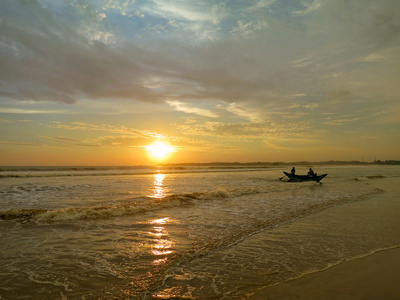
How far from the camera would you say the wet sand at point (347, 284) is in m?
4.53

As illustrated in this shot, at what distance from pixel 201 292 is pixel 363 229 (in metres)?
7.73

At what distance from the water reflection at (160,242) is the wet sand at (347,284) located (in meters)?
3.04

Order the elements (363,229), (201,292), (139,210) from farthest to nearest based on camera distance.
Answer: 1. (139,210)
2. (363,229)
3. (201,292)

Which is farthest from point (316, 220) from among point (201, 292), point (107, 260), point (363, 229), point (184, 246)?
point (107, 260)

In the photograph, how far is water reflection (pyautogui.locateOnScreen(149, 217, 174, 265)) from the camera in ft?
22.5

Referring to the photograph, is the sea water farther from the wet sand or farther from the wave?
the wet sand

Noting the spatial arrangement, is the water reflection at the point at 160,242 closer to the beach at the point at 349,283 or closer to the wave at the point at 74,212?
the beach at the point at 349,283

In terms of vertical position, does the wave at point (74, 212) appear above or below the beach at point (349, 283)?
below

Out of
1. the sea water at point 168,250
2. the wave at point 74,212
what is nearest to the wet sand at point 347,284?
the sea water at point 168,250

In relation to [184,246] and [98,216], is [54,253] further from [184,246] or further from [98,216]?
[98,216]

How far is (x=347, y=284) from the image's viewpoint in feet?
16.3

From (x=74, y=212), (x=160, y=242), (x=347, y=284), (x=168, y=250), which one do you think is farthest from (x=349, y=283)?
(x=74, y=212)

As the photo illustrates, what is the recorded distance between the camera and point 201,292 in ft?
15.5

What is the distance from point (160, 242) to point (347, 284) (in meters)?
5.20
